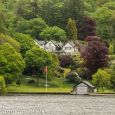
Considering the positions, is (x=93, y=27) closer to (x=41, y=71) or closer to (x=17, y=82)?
(x=41, y=71)

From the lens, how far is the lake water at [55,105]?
7044 centimetres

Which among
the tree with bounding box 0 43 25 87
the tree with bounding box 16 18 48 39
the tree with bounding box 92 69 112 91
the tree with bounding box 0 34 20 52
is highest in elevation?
the tree with bounding box 16 18 48 39

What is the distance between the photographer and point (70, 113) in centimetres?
6944

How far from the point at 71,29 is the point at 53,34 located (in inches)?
327

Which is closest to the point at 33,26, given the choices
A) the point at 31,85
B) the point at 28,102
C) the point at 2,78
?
the point at 31,85

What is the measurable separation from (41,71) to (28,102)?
42.3 metres

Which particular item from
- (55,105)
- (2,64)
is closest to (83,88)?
(2,64)

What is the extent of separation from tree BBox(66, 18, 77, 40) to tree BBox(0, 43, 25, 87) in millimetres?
75567

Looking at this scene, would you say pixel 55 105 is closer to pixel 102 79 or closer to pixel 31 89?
pixel 31 89

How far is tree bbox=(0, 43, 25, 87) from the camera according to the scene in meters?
101

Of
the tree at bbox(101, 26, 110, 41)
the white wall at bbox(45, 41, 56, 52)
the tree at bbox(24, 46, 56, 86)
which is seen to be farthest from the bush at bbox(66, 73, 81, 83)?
the tree at bbox(101, 26, 110, 41)

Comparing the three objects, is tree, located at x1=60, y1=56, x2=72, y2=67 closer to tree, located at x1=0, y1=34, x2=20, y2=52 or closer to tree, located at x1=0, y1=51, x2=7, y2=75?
tree, located at x1=0, y1=34, x2=20, y2=52

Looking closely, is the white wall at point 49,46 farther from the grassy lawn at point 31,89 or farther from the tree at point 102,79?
the tree at point 102,79

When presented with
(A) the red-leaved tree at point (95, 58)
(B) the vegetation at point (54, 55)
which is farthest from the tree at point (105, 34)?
(A) the red-leaved tree at point (95, 58)
